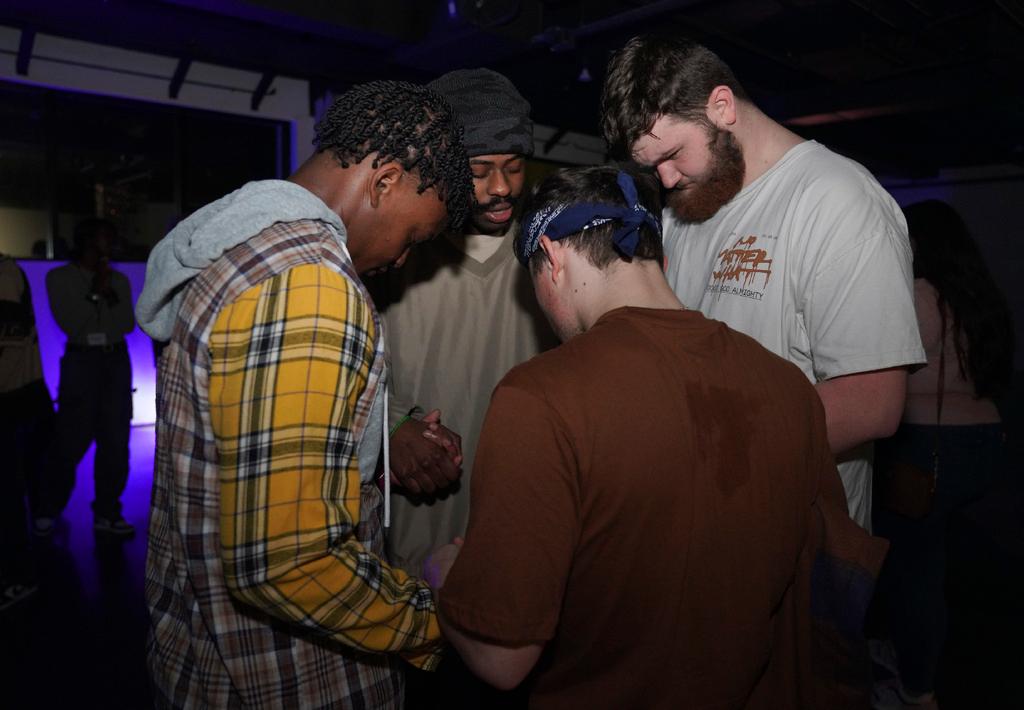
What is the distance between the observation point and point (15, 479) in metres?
3.43

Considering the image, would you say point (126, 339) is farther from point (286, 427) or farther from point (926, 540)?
point (286, 427)

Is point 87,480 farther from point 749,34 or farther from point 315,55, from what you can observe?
point 749,34

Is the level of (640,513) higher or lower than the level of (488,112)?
lower

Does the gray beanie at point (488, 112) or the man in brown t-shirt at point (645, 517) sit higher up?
the gray beanie at point (488, 112)

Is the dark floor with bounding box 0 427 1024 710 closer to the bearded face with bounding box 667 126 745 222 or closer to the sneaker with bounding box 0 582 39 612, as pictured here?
the sneaker with bounding box 0 582 39 612

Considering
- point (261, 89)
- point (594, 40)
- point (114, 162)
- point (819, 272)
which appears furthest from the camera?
point (114, 162)

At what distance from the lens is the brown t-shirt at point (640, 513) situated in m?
0.88

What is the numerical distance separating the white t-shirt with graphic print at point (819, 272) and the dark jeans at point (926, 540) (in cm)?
117

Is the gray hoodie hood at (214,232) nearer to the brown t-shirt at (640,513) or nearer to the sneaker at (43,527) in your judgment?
the brown t-shirt at (640,513)

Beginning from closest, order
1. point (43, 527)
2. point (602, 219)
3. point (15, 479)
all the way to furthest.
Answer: point (602, 219), point (15, 479), point (43, 527)

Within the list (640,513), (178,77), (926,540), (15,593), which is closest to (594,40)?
(178,77)

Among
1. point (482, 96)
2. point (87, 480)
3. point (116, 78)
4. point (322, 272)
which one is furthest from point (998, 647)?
point (116, 78)

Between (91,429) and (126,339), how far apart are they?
3390mm

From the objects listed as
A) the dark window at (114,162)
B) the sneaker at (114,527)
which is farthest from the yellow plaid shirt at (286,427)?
the dark window at (114,162)
